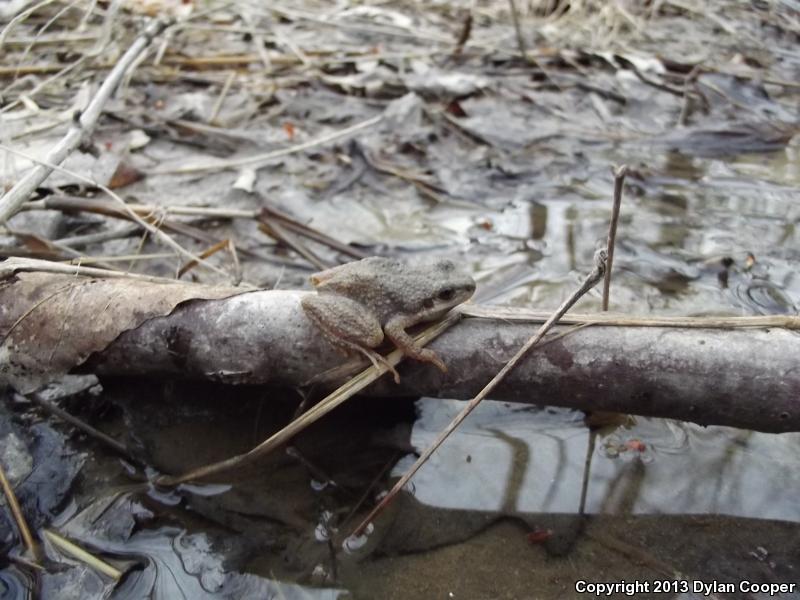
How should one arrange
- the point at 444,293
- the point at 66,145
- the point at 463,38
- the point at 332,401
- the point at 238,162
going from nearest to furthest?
the point at 332,401, the point at 444,293, the point at 66,145, the point at 238,162, the point at 463,38

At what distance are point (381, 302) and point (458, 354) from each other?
428 millimetres

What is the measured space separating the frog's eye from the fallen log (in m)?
0.16

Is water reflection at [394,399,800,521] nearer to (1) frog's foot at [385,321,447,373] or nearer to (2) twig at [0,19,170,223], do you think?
(1) frog's foot at [385,321,447,373]

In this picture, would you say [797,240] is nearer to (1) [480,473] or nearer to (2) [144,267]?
(1) [480,473]

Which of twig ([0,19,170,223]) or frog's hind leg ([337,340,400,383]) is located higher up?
twig ([0,19,170,223])

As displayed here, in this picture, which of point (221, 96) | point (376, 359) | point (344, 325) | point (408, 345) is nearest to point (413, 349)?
point (408, 345)

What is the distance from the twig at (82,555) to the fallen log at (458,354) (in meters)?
0.58

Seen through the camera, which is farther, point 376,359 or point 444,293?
point 444,293

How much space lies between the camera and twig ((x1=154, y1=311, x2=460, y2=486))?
229cm

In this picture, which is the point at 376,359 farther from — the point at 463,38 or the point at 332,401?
the point at 463,38

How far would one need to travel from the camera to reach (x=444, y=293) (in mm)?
2496

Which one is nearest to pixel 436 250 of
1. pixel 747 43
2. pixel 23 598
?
pixel 23 598

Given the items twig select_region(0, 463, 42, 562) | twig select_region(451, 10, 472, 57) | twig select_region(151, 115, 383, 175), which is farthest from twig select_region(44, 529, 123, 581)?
twig select_region(451, 10, 472, 57)

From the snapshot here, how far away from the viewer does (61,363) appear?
2352 mm
